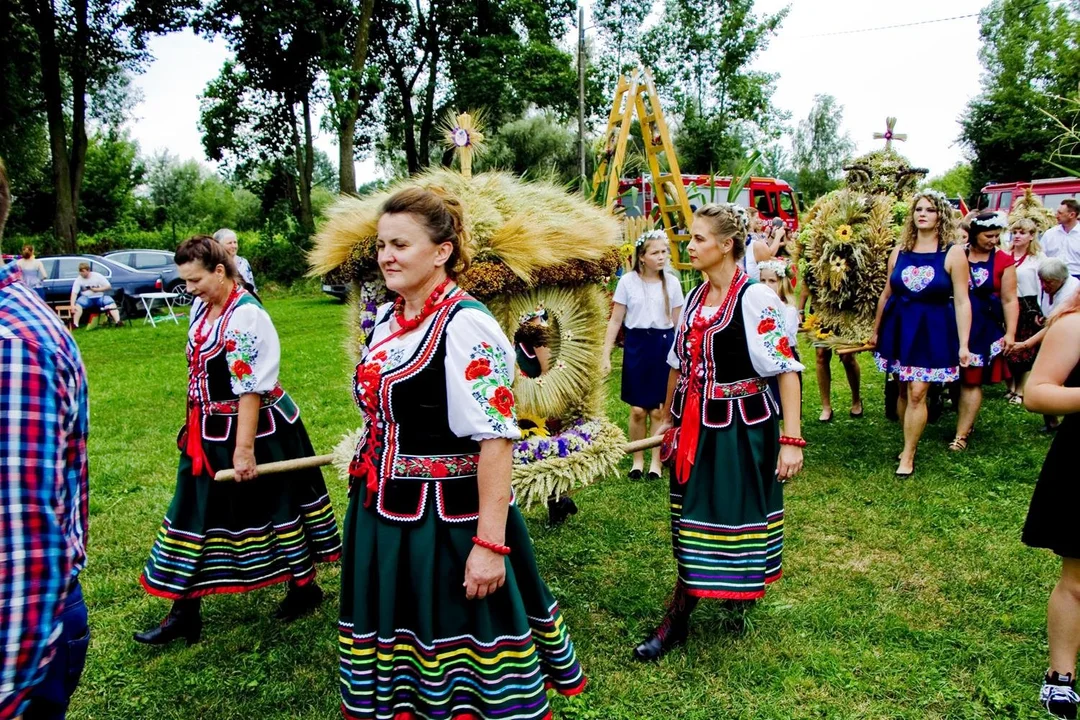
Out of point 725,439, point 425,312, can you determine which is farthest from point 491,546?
point 725,439

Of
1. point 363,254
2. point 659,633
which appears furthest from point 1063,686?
point 363,254

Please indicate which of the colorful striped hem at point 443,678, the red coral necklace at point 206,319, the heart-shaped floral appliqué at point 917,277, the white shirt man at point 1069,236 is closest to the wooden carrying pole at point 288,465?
the red coral necklace at point 206,319

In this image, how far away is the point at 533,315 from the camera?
12.3ft

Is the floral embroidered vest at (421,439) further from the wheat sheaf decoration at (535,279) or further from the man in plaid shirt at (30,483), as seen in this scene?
the wheat sheaf decoration at (535,279)

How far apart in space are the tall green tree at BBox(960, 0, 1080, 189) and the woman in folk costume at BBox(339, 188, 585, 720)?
2992 cm

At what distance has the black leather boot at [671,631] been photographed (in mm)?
3441

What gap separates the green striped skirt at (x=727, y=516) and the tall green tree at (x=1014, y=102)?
2866 centimetres

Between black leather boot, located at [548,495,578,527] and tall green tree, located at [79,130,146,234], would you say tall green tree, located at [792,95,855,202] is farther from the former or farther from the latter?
black leather boot, located at [548,495,578,527]

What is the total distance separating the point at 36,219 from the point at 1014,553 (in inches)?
1540

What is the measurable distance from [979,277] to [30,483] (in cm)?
655

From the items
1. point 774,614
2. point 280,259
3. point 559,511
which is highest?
point 280,259

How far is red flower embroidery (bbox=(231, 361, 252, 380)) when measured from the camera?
133 inches

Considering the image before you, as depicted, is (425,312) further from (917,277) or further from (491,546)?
(917,277)

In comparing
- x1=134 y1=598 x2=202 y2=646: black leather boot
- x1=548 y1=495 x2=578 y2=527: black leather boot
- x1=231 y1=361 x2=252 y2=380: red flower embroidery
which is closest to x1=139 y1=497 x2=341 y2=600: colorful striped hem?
x1=134 y1=598 x2=202 y2=646: black leather boot
